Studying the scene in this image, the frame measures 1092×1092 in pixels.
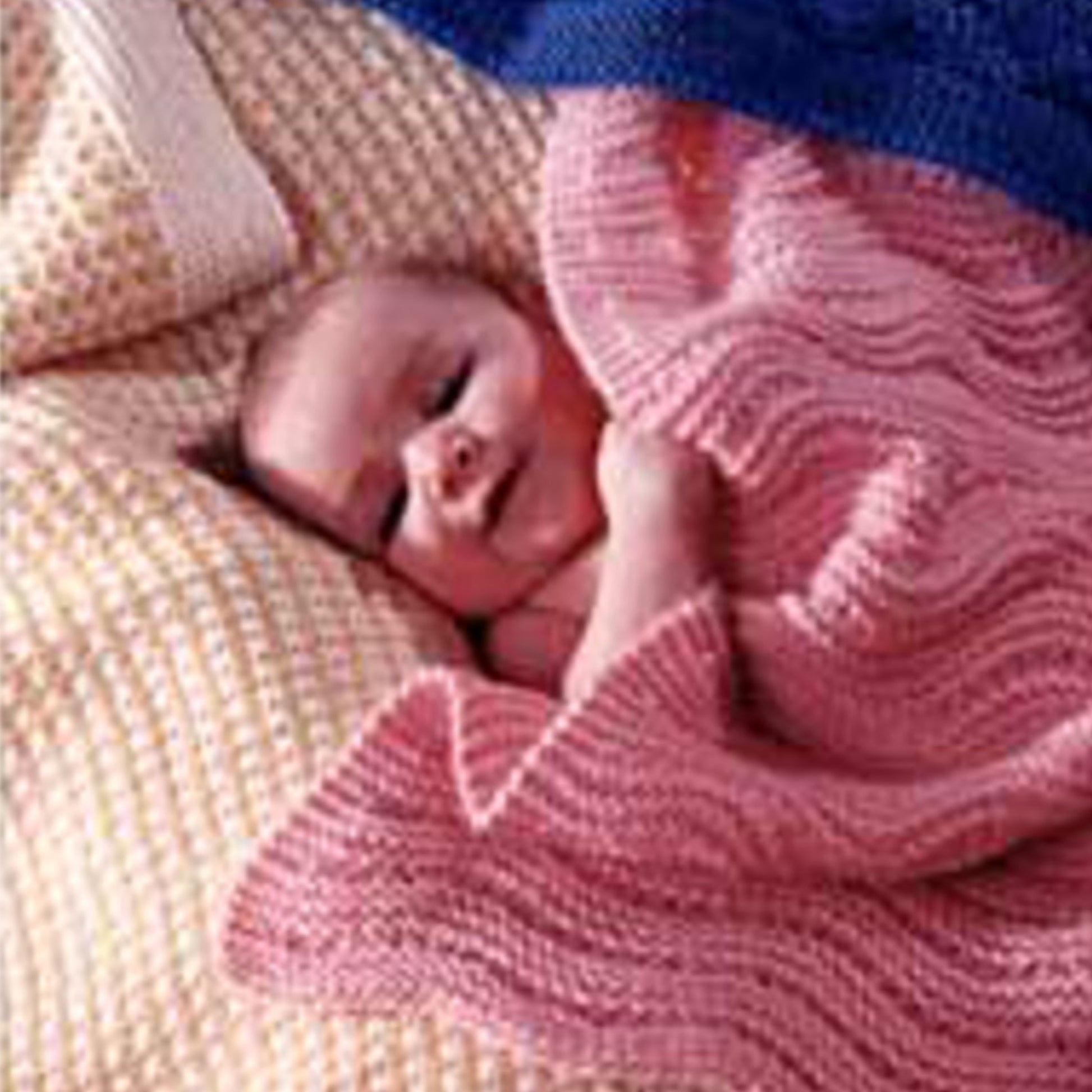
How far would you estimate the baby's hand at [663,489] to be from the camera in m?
1.06

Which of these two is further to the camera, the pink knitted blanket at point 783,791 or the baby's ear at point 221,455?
the baby's ear at point 221,455

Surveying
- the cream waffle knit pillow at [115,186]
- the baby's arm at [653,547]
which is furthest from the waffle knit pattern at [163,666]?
the baby's arm at [653,547]

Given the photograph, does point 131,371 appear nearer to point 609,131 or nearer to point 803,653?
point 609,131

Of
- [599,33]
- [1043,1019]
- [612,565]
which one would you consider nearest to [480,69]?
[599,33]

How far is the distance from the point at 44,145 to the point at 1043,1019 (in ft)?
2.16

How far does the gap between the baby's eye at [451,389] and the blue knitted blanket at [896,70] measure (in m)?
0.16

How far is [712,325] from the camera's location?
3.53 ft

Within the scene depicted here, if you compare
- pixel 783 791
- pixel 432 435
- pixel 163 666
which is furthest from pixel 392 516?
pixel 783 791

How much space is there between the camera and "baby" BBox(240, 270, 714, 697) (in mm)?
1158

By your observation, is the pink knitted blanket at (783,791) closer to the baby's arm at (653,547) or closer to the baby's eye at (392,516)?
the baby's arm at (653,547)

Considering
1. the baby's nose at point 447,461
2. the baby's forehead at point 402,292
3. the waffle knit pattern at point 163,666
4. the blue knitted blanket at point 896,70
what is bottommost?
the waffle knit pattern at point 163,666

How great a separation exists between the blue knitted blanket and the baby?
0.15 m

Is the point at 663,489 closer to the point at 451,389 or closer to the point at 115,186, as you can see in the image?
the point at 451,389

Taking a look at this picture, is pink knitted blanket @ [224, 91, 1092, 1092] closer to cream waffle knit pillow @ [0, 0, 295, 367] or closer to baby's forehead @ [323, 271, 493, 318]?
baby's forehead @ [323, 271, 493, 318]
